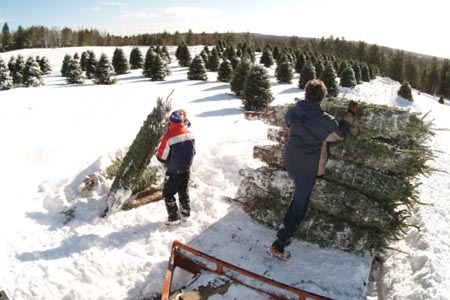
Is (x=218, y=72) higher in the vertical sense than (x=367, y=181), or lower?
higher

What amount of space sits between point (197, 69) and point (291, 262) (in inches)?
998

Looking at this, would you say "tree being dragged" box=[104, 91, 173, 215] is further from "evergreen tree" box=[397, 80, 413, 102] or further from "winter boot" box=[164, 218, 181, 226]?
"evergreen tree" box=[397, 80, 413, 102]

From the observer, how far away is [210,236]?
5551 mm

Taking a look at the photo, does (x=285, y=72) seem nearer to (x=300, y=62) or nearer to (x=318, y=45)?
(x=300, y=62)

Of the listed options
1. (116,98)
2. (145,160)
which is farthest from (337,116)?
(116,98)

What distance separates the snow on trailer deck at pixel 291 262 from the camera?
446 cm

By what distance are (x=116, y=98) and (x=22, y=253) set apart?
42.5 ft

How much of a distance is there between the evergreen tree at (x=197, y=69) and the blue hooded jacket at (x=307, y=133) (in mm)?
24839

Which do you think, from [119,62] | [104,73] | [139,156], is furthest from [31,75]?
[139,156]

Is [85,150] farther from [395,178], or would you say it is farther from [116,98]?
[116,98]

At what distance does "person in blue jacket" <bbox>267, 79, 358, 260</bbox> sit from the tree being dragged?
2.98 m

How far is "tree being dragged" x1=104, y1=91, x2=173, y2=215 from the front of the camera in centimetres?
647

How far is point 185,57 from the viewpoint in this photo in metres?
41.8

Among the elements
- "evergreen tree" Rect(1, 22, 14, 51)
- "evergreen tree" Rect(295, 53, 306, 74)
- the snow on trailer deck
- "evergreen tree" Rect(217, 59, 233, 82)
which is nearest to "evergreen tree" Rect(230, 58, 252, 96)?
"evergreen tree" Rect(217, 59, 233, 82)
